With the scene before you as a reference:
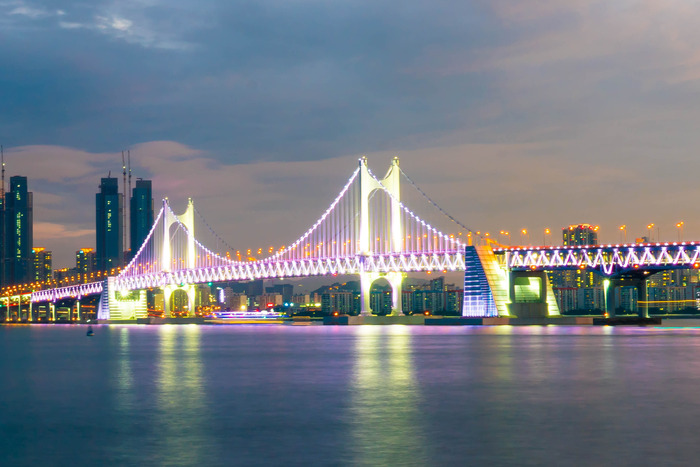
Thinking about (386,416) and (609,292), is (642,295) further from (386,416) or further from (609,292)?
(386,416)

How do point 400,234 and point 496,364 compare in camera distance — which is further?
point 400,234

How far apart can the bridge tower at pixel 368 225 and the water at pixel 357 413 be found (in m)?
66.4

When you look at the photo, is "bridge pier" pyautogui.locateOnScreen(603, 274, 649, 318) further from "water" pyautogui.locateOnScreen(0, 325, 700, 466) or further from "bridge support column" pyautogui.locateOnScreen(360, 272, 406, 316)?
"water" pyautogui.locateOnScreen(0, 325, 700, 466)

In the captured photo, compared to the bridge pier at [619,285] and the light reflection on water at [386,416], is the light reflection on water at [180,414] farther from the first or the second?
the bridge pier at [619,285]

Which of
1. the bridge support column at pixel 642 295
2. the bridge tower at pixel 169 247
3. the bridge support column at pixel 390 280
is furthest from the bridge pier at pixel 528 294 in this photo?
the bridge tower at pixel 169 247

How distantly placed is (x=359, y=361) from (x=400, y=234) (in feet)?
218

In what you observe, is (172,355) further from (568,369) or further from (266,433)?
(266,433)

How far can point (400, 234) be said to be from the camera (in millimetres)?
108375

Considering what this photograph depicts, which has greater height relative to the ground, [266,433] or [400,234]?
[400,234]

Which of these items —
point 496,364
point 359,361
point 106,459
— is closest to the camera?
point 106,459

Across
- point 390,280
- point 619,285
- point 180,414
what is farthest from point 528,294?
point 180,414

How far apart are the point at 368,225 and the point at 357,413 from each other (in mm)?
88202

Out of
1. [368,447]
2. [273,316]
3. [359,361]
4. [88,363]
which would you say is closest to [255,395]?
[368,447]

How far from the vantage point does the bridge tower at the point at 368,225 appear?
355 feet
